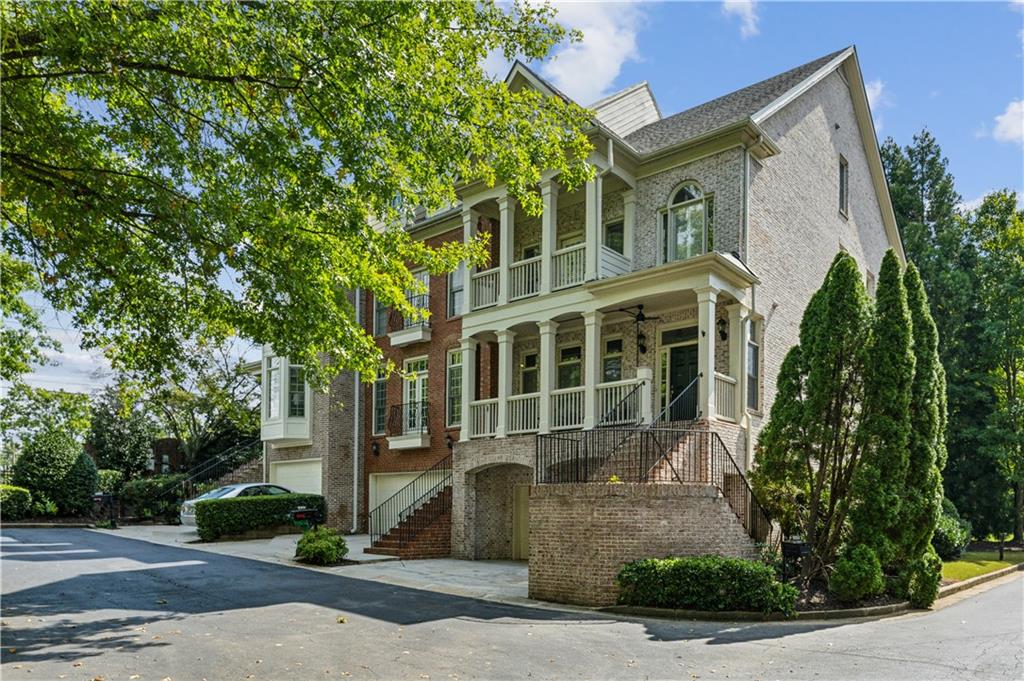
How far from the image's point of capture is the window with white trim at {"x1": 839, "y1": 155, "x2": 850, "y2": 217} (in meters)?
23.5

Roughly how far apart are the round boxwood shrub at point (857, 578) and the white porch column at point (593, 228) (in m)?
8.08

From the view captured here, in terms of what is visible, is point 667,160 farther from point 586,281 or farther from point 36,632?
point 36,632

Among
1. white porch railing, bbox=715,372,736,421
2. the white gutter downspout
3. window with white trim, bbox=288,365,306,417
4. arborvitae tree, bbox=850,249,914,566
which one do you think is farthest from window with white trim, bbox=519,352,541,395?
arborvitae tree, bbox=850,249,914,566

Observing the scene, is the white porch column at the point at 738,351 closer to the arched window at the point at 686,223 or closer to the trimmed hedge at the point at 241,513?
the arched window at the point at 686,223

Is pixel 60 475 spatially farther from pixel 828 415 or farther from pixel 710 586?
pixel 828 415

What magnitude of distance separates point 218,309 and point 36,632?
4.41 metres

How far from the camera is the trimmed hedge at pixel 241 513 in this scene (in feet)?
74.5

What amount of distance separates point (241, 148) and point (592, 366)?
10.8 meters

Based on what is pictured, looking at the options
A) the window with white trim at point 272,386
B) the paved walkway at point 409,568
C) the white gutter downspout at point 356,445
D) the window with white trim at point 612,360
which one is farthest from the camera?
the window with white trim at point 272,386

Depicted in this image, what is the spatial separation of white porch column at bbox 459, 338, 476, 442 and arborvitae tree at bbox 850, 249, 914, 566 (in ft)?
32.4

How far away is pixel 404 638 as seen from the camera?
9891 millimetres

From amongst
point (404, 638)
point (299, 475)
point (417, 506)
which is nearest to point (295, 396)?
point (299, 475)

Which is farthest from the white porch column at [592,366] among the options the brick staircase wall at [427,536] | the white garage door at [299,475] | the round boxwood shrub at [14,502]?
the round boxwood shrub at [14,502]

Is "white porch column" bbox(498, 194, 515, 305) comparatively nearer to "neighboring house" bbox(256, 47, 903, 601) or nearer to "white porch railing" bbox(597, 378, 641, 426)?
"neighboring house" bbox(256, 47, 903, 601)
